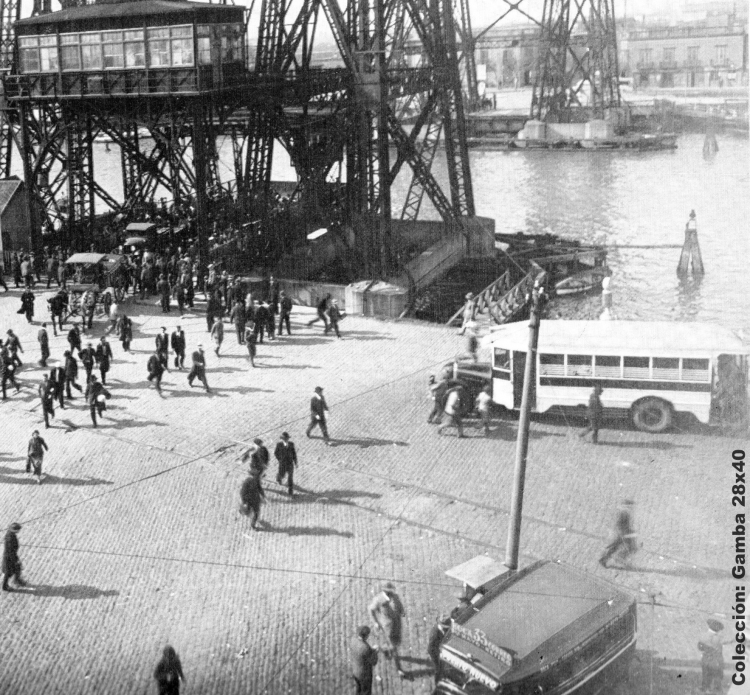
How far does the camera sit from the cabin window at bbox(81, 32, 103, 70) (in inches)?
1471

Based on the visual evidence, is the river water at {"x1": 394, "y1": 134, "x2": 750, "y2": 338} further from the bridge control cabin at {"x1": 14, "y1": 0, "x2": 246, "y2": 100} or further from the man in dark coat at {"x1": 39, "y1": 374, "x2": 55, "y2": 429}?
the man in dark coat at {"x1": 39, "y1": 374, "x2": 55, "y2": 429}

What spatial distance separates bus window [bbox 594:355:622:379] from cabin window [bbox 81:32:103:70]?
80.4 ft

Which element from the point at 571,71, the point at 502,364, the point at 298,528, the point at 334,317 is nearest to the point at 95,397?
the point at 298,528

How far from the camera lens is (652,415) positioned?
845 inches

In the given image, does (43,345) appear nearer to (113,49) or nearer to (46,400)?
(46,400)

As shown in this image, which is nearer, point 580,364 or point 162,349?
point 580,364

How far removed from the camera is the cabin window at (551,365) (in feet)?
71.6

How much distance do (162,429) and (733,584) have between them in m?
12.7

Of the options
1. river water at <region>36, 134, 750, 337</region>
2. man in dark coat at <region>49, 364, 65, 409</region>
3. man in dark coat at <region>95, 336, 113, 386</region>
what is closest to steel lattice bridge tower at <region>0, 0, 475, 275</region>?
river water at <region>36, 134, 750, 337</region>

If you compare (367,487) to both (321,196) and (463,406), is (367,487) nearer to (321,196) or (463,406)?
(463,406)

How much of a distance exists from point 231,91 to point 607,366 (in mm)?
21327

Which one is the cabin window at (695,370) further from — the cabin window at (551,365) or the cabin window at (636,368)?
the cabin window at (551,365)

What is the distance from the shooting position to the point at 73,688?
1313 centimetres

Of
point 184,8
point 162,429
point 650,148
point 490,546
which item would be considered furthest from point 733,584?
point 650,148
